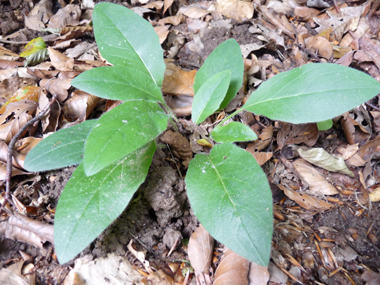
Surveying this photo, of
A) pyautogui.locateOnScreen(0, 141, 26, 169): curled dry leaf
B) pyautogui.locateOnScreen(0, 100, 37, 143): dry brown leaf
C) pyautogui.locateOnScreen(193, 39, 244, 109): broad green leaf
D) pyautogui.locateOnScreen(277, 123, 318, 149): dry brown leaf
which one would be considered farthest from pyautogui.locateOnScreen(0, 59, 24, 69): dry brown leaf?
pyautogui.locateOnScreen(277, 123, 318, 149): dry brown leaf

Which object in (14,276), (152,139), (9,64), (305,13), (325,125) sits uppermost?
(305,13)

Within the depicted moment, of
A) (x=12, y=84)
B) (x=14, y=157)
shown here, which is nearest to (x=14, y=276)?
(x=14, y=157)

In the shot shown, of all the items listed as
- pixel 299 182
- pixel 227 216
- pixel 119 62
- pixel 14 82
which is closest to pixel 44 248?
pixel 227 216

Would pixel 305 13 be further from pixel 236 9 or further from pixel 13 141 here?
pixel 13 141

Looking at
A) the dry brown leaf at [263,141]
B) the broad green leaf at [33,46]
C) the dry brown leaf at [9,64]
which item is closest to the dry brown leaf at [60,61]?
the broad green leaf at [33,46]

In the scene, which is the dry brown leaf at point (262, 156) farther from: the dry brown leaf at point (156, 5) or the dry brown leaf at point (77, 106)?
the dry brown leaf at point (156, 5)

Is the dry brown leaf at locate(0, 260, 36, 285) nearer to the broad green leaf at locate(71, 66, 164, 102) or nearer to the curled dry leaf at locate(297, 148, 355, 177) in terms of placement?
the broad green leaf at locate(71, 66, 164, 102)
